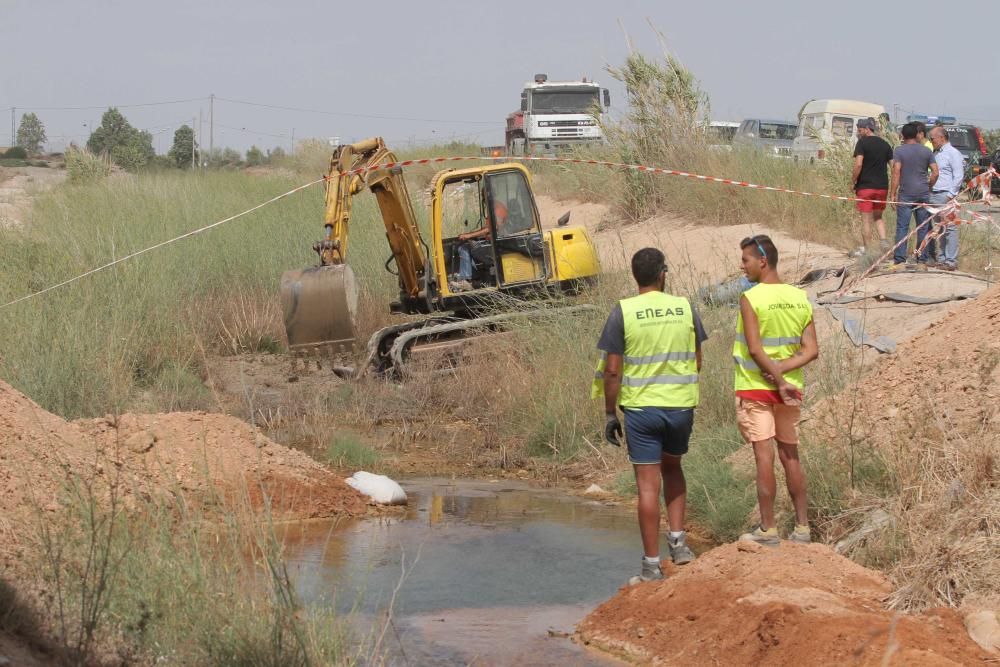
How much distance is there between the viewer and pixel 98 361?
41.5 feet

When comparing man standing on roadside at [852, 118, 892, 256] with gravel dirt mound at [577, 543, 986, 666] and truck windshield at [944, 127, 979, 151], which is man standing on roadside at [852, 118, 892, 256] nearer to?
gravel dirt mound at [577, 543, 986, 666]

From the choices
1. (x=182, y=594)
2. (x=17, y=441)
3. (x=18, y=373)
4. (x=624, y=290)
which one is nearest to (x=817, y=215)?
(x=624, y=290)

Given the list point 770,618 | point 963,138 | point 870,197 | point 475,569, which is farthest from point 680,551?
point 963,138

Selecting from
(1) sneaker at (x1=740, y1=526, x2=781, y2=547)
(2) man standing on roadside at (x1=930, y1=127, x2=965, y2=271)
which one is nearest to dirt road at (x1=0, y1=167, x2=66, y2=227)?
(2) man standing on roadside at (x1=930, y1=127, x2=965, y2=271)

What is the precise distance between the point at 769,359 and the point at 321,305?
7405mm

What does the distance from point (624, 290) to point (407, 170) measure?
22624 millimetres

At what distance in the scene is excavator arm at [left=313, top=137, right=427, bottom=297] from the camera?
14375mm

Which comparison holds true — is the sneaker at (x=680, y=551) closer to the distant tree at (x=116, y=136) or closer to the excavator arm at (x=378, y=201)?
the excavator arm at (x=378, y=201)

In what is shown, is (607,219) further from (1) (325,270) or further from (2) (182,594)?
(2) (182,594)

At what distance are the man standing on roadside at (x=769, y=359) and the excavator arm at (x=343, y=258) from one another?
703 centimetres

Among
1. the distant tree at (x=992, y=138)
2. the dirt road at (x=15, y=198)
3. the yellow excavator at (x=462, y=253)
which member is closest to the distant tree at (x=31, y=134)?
the dirt road at (x=15, y=198)

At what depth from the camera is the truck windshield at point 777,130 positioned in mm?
35094

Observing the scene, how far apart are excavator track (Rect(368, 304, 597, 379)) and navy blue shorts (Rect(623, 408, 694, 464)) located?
24.6ft

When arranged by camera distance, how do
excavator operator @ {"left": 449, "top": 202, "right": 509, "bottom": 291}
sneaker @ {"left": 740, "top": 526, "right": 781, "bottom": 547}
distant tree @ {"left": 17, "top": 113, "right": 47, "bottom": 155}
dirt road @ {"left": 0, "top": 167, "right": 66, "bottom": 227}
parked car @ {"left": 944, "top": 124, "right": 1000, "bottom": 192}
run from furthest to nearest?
distant tree @ {"left": 17, "top": 113, "right": 47, "bottom": 155} < parked car @ {"left": 944, "top": 124, "right": 1000, "bottom": 192} < dirt road @ {"left": 0, "top": 167, "right": 66, "bottom": 227} < excavator operator @ {"left": 449, "top": 202, "right": 509, "bottom": 291} < sneaker @ {"left": 740, "top": 526, "right": 781, "bottom": 547}
